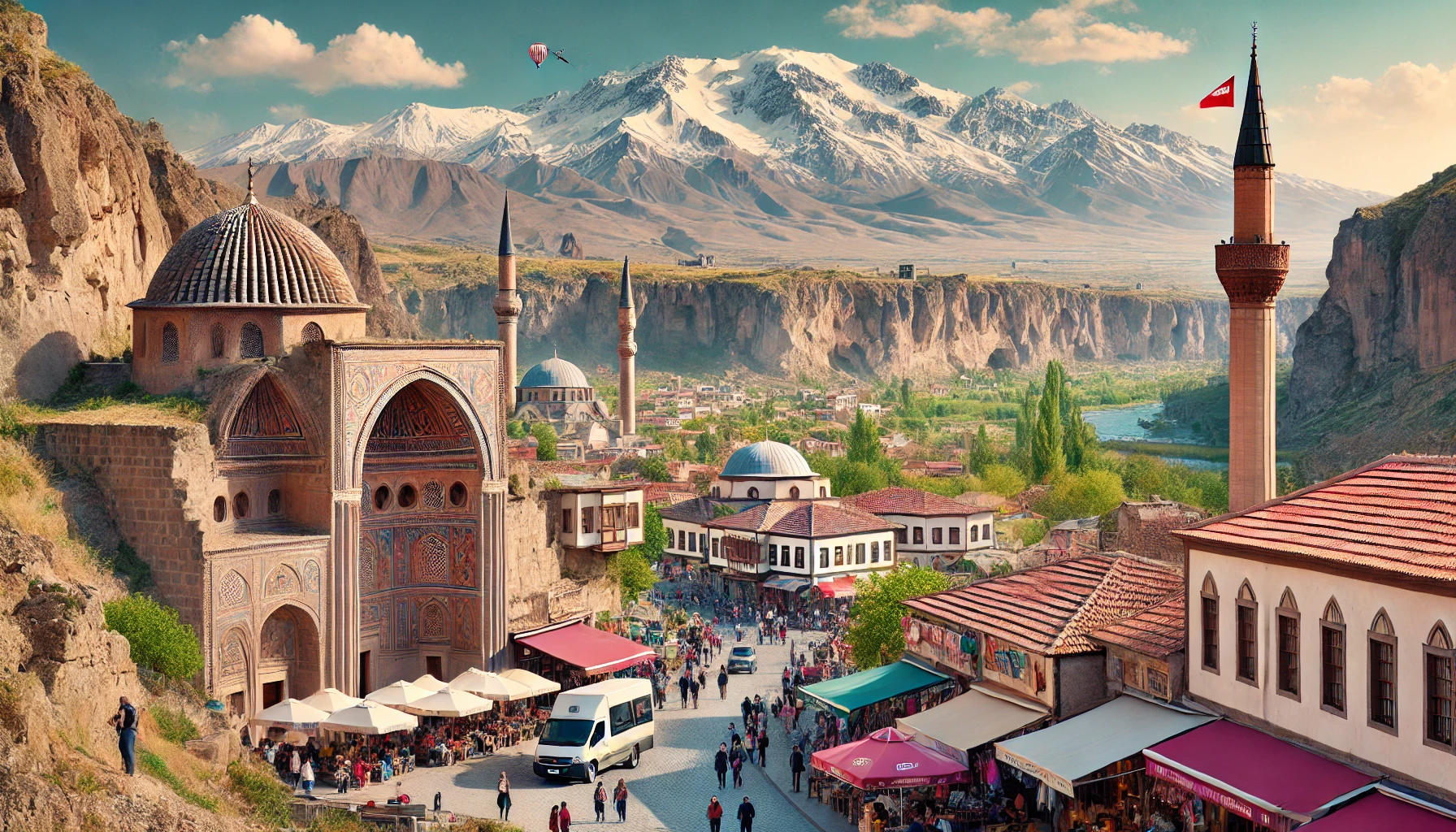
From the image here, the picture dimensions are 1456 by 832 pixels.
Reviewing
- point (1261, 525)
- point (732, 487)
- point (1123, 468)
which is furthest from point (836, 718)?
point (1123, 468)

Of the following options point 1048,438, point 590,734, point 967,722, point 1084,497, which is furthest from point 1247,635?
point 1048,438

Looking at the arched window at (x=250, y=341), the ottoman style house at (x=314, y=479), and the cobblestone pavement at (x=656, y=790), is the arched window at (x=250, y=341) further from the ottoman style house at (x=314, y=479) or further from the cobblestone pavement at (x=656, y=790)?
the cobblestone pavement at (x=656, y=790)

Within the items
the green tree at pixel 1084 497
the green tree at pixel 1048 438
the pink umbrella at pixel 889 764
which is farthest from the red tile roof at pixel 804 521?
the pink umbrella at pixel 889 764

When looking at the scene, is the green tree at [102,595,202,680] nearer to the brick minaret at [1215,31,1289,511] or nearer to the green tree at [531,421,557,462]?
the brick minaret at [1215,31,1289,511]

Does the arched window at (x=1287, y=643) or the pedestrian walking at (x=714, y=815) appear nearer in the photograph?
the arched window at (x=1287, y=643)

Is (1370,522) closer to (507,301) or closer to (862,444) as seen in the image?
(507,301)
